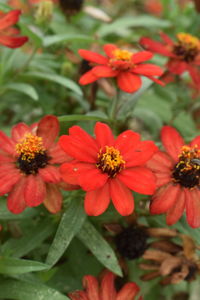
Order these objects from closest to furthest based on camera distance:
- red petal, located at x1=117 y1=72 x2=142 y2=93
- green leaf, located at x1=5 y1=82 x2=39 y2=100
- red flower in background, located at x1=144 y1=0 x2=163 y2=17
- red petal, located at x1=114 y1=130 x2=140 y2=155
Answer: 1. red petal, located at x1=114 y1=130 x2=140 y2=155
2. red petal, located at x1=117 y1=72 x2=142 y2=93
3. green leaf, located at x1=5 y1=82 x2=39 y2=100
4. red flower in background, located at x1=144 y1=0 x2=163 y2=17

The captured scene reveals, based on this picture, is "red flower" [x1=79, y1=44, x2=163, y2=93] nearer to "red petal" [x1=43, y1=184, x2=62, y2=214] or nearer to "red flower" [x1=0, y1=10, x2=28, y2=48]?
"red flower" [x1=0, y1=10, x2=28, y2=48]

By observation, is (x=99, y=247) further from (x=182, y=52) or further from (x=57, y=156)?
(x=182, y=52)

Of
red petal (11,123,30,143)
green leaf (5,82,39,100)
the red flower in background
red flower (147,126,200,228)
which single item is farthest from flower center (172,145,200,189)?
the red flower in background

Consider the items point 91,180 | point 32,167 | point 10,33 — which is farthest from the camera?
point 10,33

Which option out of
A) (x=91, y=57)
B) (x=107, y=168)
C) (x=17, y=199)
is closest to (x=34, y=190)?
(x=17, y=199)

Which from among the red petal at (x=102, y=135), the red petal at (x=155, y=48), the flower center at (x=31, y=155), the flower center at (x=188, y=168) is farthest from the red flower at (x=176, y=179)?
the red petal at (x=155, y=48)

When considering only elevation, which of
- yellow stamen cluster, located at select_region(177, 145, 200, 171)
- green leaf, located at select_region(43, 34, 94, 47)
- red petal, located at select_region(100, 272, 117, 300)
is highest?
green leaf, located at select_region(43, 34, 94, 47)
